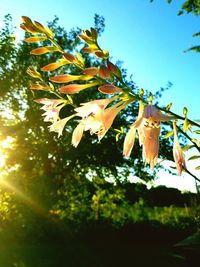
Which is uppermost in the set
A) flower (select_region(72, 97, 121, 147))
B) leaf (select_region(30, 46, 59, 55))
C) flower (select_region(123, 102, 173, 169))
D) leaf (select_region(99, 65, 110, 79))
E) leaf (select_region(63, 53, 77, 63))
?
leaf (select_region(30, 46, 59, 55))

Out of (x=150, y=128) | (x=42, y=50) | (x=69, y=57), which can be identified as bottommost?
(x=150, y=128)

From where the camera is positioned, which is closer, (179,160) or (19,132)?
(179,160)

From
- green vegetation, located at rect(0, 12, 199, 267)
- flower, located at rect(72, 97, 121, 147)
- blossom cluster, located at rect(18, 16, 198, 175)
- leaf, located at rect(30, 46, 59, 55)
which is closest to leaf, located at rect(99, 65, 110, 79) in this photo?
blossom cluster, located at rect(18, 16, 198, 175)

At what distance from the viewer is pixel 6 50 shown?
1609 cm

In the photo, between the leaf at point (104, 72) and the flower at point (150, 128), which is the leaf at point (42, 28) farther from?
the flower at point (150, 128)

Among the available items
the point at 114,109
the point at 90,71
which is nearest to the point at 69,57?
the point at 90,71

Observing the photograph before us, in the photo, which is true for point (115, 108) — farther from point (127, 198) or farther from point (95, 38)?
point (127, 198)

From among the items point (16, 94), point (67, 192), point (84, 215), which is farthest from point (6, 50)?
point (84, 215)

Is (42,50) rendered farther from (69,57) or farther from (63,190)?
(63,190)

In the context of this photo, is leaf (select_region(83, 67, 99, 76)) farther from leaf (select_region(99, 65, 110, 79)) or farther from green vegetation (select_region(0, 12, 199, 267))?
green vegetation (select_region(0, 12, 199, 267))

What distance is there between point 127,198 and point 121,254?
15.2m

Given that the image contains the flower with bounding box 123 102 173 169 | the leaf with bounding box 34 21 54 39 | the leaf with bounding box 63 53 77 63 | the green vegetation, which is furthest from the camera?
the green vegetation

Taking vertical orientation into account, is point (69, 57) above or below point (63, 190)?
below

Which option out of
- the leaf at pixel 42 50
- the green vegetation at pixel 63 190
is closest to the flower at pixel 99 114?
the leaf at pixel 42 50
